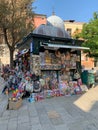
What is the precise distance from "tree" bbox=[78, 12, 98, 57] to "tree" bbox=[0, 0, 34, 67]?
251 inches

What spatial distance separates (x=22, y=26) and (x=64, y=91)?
10.6m

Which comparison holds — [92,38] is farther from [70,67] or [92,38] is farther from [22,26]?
[22,26]

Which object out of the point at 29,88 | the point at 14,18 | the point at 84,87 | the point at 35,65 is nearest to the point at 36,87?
the point at 29,88

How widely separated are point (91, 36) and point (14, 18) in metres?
8.09

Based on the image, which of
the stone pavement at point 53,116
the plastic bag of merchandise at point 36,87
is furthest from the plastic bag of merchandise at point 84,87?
the plastic bag of merchandise at point 36,87

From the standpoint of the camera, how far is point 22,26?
647 inches

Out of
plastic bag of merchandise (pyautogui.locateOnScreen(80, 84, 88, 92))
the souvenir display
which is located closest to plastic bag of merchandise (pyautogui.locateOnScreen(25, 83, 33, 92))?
the souvenir display

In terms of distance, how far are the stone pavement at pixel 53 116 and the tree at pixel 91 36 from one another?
6045mm

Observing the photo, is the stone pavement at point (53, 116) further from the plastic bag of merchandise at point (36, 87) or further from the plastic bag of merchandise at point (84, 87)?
the plastic bag of merchandise at point (84, 87)

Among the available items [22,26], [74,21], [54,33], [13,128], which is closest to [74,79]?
[54,33]

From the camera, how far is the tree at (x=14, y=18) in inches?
629

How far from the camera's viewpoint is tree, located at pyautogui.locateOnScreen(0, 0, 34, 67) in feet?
52.4

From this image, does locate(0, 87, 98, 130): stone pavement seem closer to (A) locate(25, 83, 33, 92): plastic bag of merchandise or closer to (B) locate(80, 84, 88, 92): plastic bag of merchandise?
(A) locate(25, 83, 33, 92): plastic bag of merchandise

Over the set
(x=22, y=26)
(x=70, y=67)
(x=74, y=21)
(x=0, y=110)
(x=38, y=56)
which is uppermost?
(x=74, y=21)
